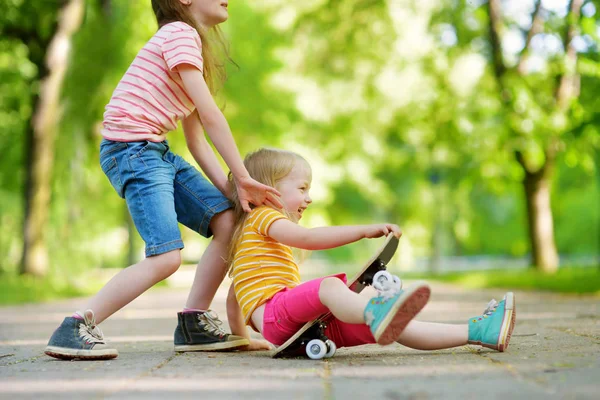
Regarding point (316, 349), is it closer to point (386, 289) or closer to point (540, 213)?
point (386, 289)

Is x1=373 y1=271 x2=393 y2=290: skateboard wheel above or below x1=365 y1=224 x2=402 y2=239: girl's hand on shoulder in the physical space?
below

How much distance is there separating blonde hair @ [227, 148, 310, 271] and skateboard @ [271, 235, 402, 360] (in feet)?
1.62

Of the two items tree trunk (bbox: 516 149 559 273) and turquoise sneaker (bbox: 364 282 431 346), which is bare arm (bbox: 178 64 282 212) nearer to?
turquoise sneaker (bbox: 364 282 431 346)

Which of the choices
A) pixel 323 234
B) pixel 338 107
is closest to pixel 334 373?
pixel 323 234

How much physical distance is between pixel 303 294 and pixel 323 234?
0.88 ft

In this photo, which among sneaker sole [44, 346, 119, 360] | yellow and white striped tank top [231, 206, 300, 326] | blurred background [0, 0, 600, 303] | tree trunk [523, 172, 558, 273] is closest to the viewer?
sneaker sole [44, 346, 119, 360]

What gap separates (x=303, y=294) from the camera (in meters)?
3.33

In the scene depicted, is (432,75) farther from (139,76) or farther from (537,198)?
(139,76)

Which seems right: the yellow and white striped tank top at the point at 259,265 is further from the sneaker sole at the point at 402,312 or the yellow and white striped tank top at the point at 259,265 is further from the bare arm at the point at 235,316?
the sneaker sole at the point at 402,312

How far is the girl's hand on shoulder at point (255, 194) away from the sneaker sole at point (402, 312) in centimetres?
91

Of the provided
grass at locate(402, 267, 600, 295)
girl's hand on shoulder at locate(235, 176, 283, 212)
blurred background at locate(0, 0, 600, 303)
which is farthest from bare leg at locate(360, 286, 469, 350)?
grass at locate(402, 267, 600, 295)

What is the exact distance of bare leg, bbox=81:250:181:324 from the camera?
3639mm

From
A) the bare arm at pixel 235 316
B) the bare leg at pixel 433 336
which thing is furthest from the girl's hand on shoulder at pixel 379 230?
the bare arm at pixel 235 316

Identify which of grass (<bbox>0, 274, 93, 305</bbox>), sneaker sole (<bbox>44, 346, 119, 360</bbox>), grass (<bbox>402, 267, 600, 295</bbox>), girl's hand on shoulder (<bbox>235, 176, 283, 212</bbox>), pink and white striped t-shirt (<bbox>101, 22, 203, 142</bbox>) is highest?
pink and white striped t-shirt (<bbox>101, 22, 203, 142</bbox>)
